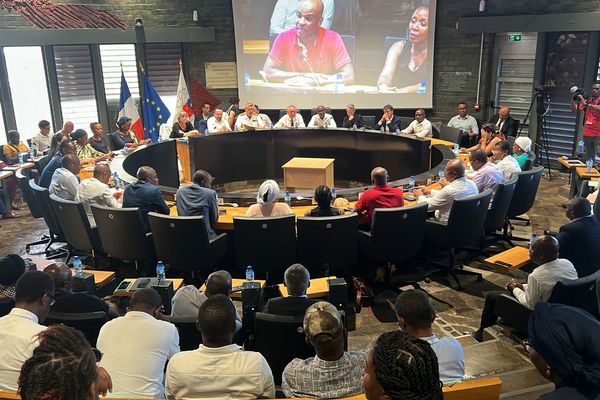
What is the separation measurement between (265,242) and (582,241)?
249 centimetres

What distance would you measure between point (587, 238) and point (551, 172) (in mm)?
5865

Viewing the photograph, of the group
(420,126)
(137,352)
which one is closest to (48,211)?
(137,352)

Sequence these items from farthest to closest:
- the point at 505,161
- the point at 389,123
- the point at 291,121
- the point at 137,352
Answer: the point at 291,121 → the point at 389,123 → the point at 505,161 → the point at 137,352

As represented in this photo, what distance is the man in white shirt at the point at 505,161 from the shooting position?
20.2 ft

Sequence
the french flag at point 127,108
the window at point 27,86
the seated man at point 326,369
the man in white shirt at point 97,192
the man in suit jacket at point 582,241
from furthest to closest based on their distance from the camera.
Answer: the window at point 27,86
the french flag at point 127,108
the man in white shirt at point 97,192
the man in suit jacket at point 582,241
the seated man at point 326,369

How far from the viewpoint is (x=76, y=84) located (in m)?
10.9

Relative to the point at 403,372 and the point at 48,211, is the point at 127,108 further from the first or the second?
the point at 403,372

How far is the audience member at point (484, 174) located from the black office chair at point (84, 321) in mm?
4189

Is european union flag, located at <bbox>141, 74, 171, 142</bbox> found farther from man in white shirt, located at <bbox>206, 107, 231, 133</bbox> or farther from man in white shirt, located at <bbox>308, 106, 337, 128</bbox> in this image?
man in white shirt, located at <bbox>308, 106, 337, 128</bbox>

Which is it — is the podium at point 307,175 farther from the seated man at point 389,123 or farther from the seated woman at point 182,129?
the seated woman at point 182,129

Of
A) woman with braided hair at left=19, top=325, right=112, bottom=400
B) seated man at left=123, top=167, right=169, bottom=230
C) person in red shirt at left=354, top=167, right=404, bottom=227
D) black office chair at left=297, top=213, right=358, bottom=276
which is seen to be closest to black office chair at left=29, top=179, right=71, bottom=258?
seated man at left=123, top=167, right=169, bottom=230

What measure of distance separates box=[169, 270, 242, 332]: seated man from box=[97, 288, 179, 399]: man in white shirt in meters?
0.50

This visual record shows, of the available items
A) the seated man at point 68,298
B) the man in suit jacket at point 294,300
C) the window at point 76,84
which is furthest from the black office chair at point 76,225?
the window at point 76,84

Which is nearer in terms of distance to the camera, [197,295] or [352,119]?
[197,295]
